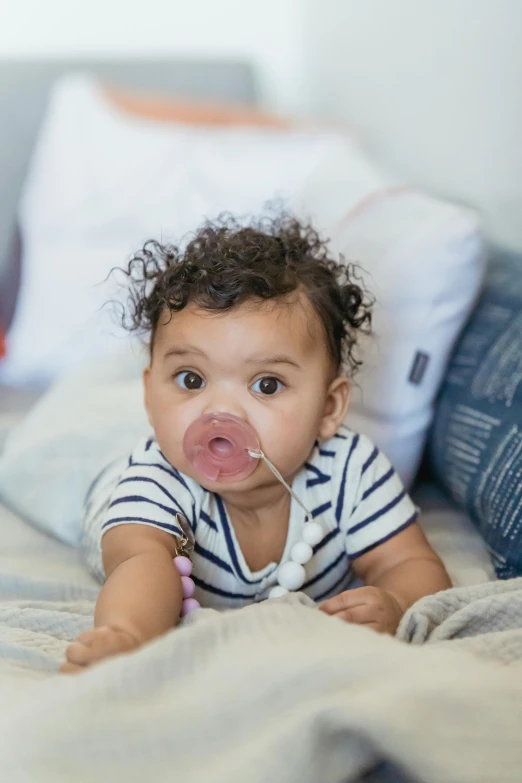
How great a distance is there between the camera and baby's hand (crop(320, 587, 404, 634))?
765 mm

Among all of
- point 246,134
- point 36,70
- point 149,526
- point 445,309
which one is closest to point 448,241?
point 445,309

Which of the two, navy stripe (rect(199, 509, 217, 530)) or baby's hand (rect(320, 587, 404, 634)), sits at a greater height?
baby's hand (rect(320, 587, 404, 634))

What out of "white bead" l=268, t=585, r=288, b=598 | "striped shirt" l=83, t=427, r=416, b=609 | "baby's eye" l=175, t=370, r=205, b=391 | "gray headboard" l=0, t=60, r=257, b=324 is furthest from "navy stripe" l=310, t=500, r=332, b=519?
"gray headboard" l=0, t=60, r=257, b=324

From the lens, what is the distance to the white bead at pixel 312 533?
2.92 ft

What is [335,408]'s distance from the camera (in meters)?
0.94

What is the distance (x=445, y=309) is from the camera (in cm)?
109

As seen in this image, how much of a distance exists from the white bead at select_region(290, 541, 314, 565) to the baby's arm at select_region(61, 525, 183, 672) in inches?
5.2

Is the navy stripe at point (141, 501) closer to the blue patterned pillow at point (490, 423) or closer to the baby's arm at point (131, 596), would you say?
the baby's arm at point (131, 596)

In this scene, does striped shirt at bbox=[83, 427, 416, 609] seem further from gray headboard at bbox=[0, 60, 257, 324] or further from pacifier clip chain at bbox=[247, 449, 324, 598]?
gray headboard at bbox=[0, 60, 257, 324]

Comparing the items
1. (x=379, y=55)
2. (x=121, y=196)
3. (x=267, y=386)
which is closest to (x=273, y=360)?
(x=267, y=386)

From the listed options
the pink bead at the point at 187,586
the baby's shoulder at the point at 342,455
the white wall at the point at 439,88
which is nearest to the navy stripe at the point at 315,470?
the baby's shoulder at the point at 342,455

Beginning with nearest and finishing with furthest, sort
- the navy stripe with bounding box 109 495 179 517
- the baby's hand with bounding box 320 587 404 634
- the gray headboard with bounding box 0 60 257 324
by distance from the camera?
1. the baby's hand with bounding box 320 587 404 634
2. the navy stripe with bounding box 109 495 179 517
3. the gray headboard with bounding box 0 60 257 324

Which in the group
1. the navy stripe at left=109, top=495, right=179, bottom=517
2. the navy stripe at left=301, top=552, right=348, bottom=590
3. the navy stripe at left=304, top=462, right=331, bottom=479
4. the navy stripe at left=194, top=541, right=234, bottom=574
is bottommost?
the navy stripe at left=301, top=552, right=348, bottom=590

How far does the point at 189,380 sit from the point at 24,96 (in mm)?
1145
